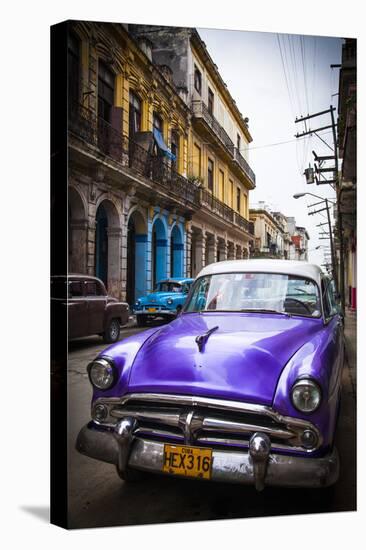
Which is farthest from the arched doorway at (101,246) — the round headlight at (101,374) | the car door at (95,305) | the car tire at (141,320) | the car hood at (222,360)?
the round headlight at (101,374)

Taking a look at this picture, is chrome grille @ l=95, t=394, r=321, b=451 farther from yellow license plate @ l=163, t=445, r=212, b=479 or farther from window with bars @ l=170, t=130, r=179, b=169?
window with bars @ l=170, t=130, r=179, b=169

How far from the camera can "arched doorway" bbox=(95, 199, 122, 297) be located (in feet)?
11.3

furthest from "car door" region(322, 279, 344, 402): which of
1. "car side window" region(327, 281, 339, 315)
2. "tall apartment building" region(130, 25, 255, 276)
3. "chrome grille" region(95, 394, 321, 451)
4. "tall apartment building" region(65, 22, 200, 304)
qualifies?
"tall apartment building" region(65, 22, 200, 304)

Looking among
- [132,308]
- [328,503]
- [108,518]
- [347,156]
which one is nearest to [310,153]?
[347,156]

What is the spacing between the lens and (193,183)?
433 cm

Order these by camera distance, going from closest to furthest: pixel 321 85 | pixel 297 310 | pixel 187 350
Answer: pixel 187 350
pixel 297 310
pixel 321 85

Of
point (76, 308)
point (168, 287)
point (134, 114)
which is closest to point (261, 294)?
point (168, 287)

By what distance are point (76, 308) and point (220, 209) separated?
186cm

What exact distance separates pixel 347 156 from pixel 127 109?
→ 1.88m

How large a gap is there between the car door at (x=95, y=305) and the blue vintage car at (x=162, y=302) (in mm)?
271

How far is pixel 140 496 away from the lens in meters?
3.01

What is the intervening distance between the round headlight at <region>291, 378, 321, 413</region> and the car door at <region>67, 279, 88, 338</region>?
129cm

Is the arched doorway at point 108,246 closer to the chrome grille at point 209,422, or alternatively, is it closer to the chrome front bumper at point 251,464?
the chrome grille at point 209,422

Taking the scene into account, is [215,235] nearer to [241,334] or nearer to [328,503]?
[241,334]
